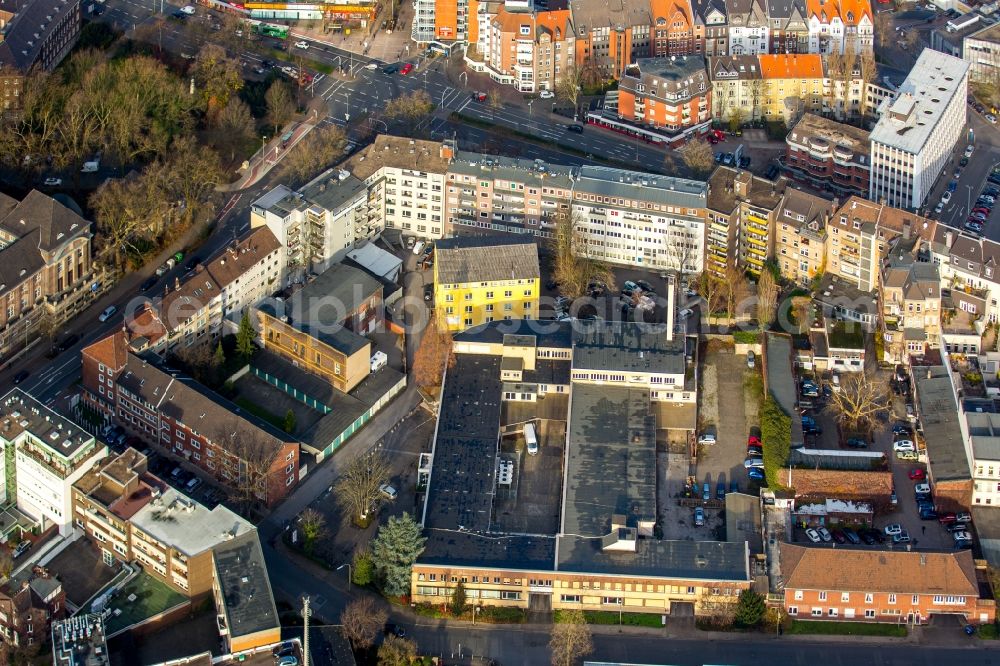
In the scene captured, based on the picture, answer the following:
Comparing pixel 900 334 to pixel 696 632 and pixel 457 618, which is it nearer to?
pixel 696 632

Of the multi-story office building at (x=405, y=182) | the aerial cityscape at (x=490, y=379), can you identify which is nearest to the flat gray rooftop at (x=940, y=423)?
the aerial cityscape at (x=490, y=379)

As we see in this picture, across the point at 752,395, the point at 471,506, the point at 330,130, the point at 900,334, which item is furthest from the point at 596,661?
the point at 330,130

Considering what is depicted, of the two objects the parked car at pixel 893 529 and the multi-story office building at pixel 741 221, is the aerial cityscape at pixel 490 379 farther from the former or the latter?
the multi-story office building at pixel 741 221

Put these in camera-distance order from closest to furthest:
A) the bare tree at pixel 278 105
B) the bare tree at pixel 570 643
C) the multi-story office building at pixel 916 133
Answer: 1. the bare tree at pixel 570 643
2. the multi-story office building at pixel 916 133
3. the bare tree at pixel 278 105

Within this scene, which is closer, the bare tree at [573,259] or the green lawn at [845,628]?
the green lawn at [845,628]

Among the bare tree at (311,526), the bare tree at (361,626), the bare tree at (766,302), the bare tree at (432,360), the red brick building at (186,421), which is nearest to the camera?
the bare tree at (361,626)

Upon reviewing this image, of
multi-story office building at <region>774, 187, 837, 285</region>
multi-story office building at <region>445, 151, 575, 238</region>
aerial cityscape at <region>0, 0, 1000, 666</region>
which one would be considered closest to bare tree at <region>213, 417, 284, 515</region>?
aerial cityscape at <region>0, 0, 1000, 666</region>
